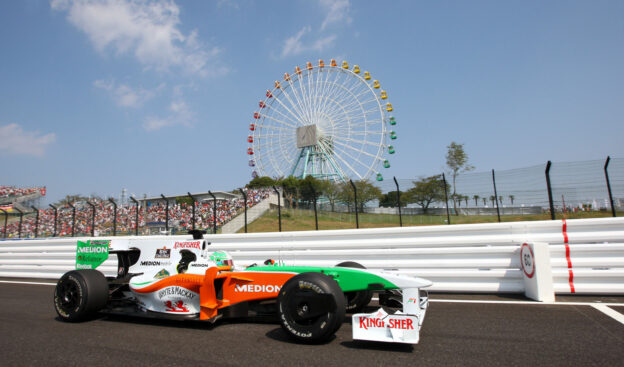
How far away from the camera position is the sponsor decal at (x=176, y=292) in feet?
15.6

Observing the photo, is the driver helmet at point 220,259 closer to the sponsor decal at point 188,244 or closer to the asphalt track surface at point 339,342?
the sponsor decal at point 188,244

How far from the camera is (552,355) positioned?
322cm

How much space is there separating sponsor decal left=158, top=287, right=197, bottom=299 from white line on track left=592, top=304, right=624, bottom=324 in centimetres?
500

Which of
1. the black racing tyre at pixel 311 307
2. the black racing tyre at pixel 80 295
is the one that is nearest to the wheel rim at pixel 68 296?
the black racing tyre at pixel 80 295

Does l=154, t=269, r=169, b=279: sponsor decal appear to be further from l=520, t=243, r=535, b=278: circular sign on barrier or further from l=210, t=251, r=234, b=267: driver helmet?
l=520, t=243, r=535, b=278: circular sign on barrier

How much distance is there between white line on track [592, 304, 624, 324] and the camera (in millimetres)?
4353

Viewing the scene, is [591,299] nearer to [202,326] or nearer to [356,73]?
[202,326]

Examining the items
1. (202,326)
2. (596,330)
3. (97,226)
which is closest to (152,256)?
(202,326)

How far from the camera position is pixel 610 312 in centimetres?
466

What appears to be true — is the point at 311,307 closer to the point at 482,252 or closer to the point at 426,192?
the point at 482,252

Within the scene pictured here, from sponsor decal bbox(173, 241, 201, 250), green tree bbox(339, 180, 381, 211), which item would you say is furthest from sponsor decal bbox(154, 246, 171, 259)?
green tree bbox(339, 180, 381, 211)

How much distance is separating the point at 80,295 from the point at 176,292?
133cm

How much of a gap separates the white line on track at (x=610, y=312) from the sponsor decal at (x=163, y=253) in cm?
564

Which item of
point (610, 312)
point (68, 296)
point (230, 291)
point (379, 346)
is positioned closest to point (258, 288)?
point (230, 291)
